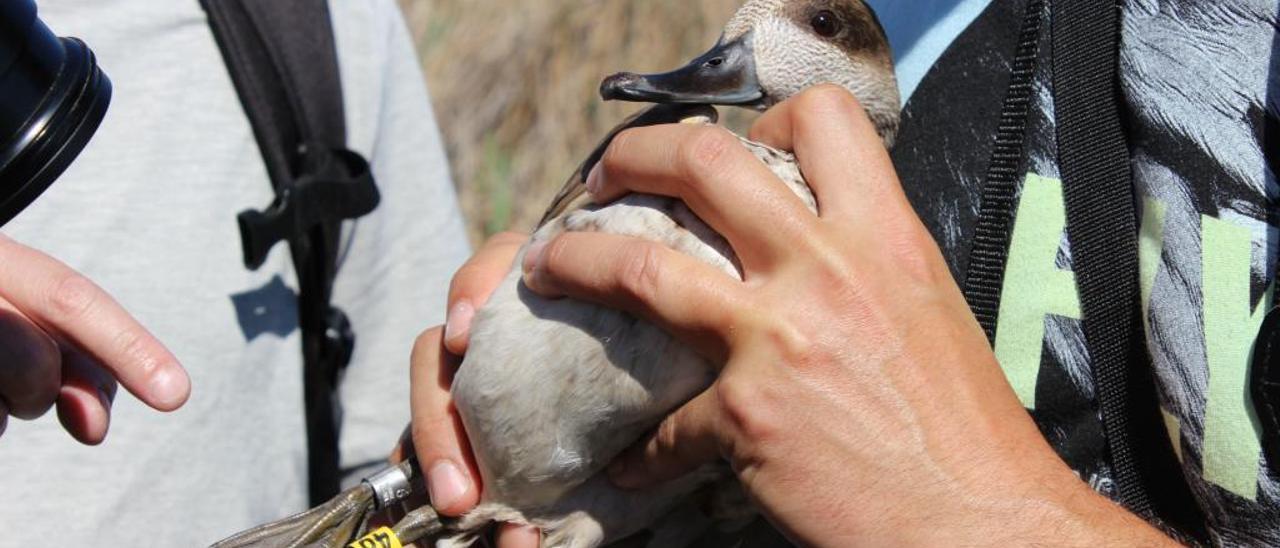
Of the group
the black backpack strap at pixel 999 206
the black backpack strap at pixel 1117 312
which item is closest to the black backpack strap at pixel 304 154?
the black backpack strap at pixel 999 206

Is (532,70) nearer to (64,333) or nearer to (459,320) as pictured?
(459,320)

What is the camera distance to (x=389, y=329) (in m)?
2.17

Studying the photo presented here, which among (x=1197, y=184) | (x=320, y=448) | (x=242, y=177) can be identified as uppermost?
(x=1197, y=184)

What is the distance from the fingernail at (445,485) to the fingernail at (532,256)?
1.04 ft

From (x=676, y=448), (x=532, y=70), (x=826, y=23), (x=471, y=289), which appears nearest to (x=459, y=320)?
(x=471, y=289)

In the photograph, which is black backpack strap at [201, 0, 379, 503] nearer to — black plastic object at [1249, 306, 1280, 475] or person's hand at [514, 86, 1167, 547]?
person's hand at [514, 86, 1167, 547]

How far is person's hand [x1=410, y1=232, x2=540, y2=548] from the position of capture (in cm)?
171

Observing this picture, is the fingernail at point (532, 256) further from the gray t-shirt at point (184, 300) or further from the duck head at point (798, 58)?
the gray t-shirt at point (184, 300)

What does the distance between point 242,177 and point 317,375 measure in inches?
13.3

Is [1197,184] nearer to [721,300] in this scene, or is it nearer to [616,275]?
[721,300]

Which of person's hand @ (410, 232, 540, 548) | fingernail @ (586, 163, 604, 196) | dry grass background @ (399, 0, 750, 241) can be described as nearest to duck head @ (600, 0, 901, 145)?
fingernail @ (586, 163, 604, 196)

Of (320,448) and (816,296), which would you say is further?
(320,448)

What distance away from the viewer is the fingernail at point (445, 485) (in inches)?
67.0

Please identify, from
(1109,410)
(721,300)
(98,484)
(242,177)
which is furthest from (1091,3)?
(98,484)
